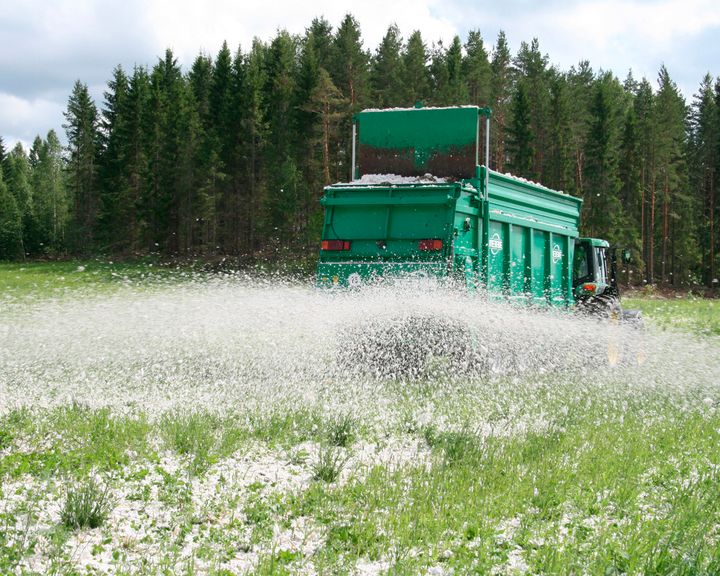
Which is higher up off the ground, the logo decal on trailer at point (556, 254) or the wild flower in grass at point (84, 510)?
the logo decal on trailer at point (556, 254)

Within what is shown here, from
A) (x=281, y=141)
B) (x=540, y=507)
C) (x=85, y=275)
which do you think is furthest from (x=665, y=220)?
(x=540, y=507)

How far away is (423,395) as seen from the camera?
956cm

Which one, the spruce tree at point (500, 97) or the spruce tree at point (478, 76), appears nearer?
the spruce tree at point (500, 97)

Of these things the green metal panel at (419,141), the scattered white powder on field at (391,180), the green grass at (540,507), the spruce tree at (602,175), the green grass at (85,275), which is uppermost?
the spruce tree at (602,175)

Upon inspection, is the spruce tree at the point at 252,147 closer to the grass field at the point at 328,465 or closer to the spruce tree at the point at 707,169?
the spruce tree at the point at 707,169

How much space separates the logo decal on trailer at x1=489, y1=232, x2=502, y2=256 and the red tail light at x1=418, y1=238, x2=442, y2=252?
4.15 feet

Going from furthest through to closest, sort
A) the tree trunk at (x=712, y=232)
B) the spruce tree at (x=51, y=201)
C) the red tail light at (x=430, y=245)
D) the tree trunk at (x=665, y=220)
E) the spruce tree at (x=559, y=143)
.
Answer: the spruce tree at (x=51, y=201) < the tree trunk at (x=665, y=220) < the tree trunk at (x=712, y=232) < the spruce tree at (x=559, y=143) < the red tail light at (x=430, y=245)

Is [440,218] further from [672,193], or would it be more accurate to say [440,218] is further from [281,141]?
[672,193]

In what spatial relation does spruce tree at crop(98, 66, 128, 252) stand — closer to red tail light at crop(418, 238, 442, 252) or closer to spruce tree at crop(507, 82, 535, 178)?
spruce tree at crop(507, 82, 535, 178)

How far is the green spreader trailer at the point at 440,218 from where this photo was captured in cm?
1112

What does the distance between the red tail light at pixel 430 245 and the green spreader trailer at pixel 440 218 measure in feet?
0.05

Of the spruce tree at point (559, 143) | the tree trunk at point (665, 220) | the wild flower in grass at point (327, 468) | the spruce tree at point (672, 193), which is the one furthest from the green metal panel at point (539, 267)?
the spruce tree at point (672, 193)

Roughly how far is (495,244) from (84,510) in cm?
848

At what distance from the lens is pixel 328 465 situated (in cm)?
596
